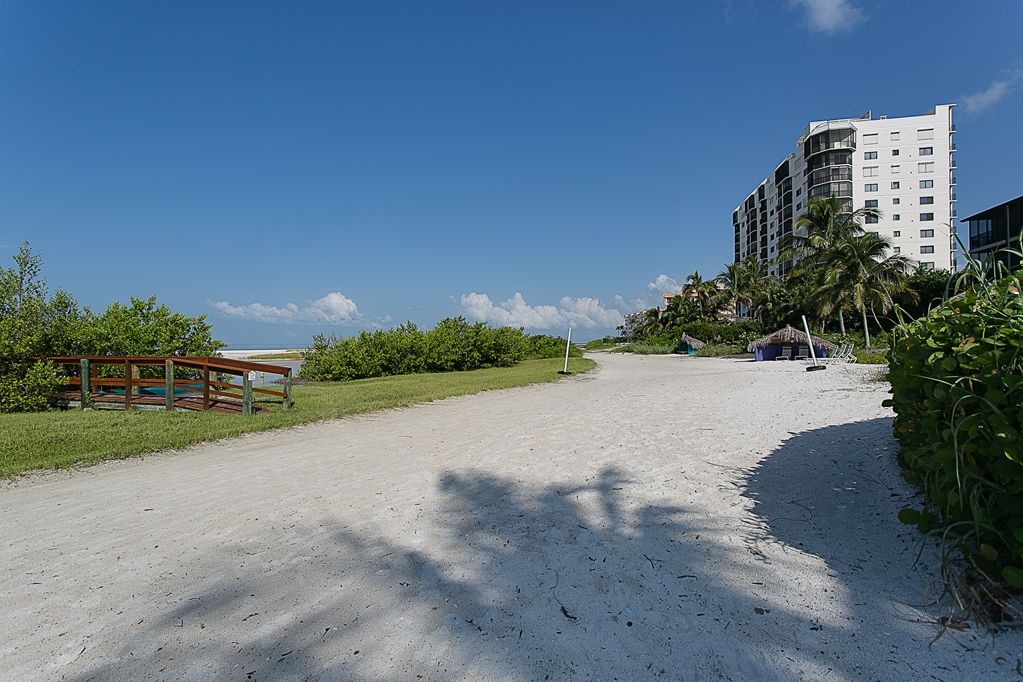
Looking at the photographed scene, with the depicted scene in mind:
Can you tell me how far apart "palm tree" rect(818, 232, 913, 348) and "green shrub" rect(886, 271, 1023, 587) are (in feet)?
119

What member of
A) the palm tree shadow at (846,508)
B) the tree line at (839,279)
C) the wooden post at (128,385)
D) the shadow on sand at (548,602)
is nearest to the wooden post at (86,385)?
the wooden post at (128,385)

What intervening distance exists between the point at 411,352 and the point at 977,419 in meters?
23.2

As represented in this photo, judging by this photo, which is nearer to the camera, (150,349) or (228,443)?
(228,443)

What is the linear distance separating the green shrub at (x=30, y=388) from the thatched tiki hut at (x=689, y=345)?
41.9 m

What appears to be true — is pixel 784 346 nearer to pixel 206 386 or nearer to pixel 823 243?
pixel 823 243

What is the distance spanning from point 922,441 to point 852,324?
173ft

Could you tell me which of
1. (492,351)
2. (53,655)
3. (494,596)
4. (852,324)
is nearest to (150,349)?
(53,655)

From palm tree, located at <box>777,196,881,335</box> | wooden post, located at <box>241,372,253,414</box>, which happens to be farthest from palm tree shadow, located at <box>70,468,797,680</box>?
palm tree, located at <box>777,196,881,335</box>

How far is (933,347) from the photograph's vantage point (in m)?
2.62

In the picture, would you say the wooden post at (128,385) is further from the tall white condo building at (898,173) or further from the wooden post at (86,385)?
the tall white condo building at (898,173)

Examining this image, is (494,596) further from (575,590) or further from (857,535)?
(857,535)

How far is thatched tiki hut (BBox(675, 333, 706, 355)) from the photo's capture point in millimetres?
45812

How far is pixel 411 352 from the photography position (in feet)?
80.3

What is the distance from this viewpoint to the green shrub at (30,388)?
10.3 meters
